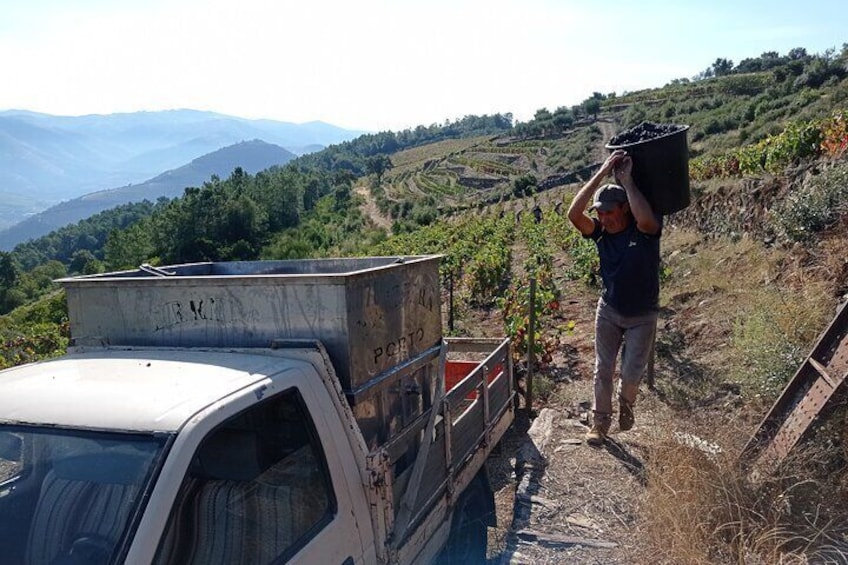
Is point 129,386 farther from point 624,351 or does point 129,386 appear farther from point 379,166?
point 379,166

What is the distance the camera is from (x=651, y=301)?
183 inches

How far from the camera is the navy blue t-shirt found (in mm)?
4547

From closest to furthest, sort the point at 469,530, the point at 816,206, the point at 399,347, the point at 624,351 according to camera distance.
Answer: the point at 399,347
the point at 469,530
the point at 624,351
the point at 816,206

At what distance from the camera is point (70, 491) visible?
2158 mm

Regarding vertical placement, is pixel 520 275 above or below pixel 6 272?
above

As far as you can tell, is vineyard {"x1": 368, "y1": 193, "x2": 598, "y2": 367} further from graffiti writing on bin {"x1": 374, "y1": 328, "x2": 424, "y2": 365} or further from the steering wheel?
the steering wheel

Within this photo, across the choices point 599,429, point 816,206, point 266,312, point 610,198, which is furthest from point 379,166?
point 266,312

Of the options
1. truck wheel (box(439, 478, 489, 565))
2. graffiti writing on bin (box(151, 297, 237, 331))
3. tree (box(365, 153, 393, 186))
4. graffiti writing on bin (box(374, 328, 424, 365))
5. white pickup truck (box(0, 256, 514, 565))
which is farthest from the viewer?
tree (box(365, 153, 393, 186))

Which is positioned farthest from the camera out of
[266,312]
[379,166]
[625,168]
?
[379,166]

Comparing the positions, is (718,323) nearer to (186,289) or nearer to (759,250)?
(759,250)

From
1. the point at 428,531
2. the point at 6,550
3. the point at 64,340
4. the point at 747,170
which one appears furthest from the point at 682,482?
the point at 64,340

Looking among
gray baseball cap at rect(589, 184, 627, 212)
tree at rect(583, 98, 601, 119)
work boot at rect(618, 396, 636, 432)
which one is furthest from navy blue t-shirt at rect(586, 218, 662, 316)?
tree at rect(583, 98, 601, 119)

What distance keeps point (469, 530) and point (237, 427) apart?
8.04ft

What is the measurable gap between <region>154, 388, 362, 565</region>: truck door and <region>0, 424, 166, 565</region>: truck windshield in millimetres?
160
